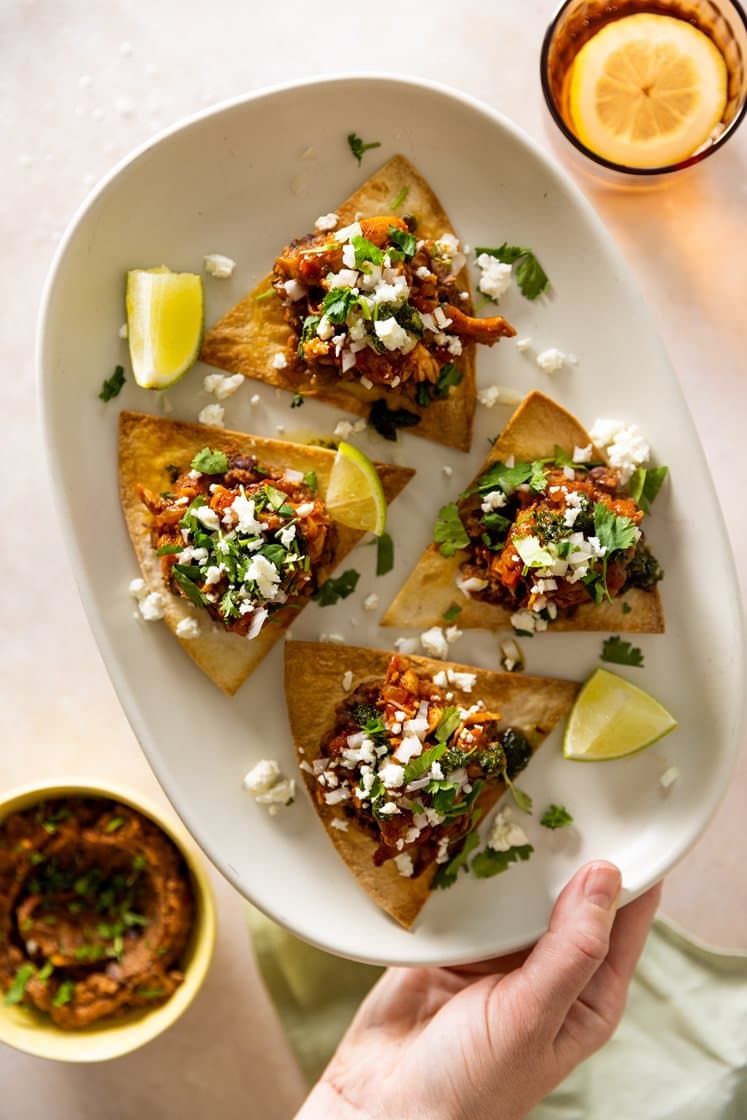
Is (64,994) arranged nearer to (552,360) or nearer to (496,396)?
(496,396)

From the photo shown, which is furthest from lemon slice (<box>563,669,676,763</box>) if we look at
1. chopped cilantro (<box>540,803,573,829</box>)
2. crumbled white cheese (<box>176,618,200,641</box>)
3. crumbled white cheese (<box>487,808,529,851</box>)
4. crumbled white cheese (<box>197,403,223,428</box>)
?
crumbled white cheese (<box>197,403,223,428</box>)

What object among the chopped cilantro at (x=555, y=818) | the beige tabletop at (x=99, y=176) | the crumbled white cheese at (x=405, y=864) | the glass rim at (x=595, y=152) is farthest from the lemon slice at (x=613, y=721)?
the glass rim at (x=595, y=152)

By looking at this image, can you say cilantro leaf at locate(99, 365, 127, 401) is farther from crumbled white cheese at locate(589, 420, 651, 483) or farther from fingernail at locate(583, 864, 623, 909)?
fingernail at locate(583, 864, 623, 909)

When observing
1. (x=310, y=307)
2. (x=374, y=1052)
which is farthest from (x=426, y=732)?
(x=310, y=307)

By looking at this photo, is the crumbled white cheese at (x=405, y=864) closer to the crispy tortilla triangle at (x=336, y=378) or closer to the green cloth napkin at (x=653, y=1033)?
the green cloth napkin at (x=653, y=1033)

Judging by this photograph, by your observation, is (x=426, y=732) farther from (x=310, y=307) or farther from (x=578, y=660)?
(x=310, y=307)

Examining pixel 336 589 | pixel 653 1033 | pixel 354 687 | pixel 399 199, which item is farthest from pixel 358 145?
pixel 653 1033
